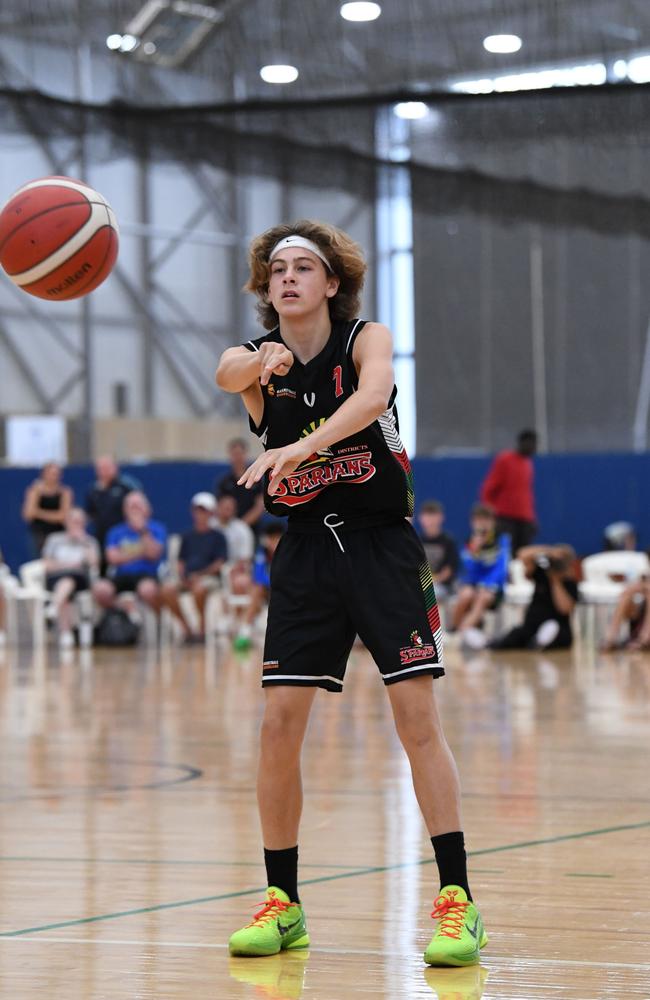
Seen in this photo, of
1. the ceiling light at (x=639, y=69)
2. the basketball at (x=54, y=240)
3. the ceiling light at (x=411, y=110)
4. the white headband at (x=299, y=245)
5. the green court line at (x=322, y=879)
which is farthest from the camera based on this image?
the ceiling light at (x=411, y=110)

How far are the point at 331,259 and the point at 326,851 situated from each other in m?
2.08

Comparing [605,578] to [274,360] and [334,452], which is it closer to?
[334,452]

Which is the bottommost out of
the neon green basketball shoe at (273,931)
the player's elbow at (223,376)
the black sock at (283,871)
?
the neon green basketball shoe at (273,931)

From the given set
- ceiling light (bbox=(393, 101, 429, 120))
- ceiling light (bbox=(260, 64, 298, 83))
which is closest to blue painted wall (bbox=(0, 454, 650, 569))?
ceiling light (bbox=(393, 101, 429, 120))

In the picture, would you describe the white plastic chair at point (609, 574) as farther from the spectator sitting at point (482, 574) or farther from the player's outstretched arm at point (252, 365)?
the player's outstretched arm at point (252, 365)

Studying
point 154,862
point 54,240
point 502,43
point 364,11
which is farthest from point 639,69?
point 154,862

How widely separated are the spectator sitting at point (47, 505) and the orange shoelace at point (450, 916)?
1271 cm

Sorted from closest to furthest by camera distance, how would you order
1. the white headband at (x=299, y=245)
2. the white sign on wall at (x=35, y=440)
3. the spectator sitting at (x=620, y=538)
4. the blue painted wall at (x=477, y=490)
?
the white headband at (x=299, y=245) < the spectator sitting at (x=620, y=538) < the blue painted wall at (x=477, y=490) < the white sign on wall at (x=35, y=440)

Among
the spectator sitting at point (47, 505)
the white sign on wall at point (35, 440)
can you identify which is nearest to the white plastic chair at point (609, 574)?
the spectator sitting at point (47, 505)

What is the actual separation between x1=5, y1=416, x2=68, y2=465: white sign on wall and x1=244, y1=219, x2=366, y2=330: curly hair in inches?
681

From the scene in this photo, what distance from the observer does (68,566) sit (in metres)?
15.5

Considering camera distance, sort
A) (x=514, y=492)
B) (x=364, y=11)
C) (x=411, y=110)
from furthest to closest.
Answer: (x=411, y=110)
(x=364, y=11)
(x=514, y=492)

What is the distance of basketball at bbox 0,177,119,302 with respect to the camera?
15.9 feet

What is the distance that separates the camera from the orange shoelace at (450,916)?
3586mm
